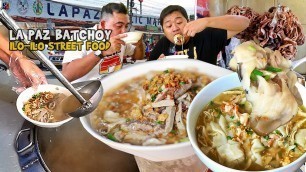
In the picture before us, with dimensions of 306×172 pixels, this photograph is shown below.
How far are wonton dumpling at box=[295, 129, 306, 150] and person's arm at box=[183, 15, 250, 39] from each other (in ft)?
1.48

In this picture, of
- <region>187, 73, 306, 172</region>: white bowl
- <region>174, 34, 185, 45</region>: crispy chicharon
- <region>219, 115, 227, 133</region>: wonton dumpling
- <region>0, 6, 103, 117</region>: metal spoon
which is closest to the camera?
<region>187, 73, 306, 172</region>: white bowl

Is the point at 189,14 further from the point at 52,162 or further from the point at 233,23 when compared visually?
the point at 52,162

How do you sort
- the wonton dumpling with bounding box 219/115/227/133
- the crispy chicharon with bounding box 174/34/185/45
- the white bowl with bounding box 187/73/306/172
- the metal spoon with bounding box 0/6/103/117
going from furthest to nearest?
the crispy chicharon with bounding box 174/34/185/45, the metal spoon with bounding box 0/6/103/117, the wonton dumpling with bounding box 219/115/227/133, the white bowl with bounding box 187/73/306/172

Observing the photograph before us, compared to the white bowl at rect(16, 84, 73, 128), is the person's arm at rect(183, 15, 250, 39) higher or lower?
higher

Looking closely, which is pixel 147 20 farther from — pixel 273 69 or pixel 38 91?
pixel 273 69

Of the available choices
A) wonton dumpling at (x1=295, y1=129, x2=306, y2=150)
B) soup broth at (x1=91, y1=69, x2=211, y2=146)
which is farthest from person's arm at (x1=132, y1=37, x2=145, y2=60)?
wonton dumpling at (x1=295, y1=129, x2=306, y2=150)

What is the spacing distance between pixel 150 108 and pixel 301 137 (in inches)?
15.9

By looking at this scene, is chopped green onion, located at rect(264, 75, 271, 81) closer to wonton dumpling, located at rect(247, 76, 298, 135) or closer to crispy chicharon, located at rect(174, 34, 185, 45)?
wonton dumpling, located at rect(247, 76, 298, 135)

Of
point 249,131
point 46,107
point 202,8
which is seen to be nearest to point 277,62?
point 249,131

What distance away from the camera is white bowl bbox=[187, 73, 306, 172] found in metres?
0.77

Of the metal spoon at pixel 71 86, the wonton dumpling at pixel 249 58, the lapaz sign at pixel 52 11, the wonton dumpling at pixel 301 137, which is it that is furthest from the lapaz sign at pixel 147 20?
the wonton dumpling at pixel 301 137

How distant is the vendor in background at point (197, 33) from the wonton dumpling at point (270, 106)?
401mm

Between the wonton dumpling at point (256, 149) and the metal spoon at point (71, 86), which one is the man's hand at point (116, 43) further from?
the wonton dumpling at point (256, 149)

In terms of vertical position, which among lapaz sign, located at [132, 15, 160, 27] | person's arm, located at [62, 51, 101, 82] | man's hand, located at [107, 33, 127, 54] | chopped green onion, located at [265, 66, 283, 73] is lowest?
person's arm, located at [62, 51, 101, 82]
